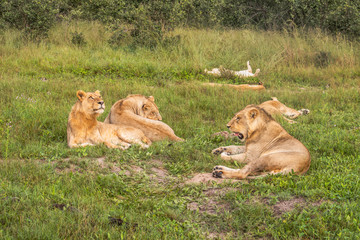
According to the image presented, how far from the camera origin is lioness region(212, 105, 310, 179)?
540 centimetres

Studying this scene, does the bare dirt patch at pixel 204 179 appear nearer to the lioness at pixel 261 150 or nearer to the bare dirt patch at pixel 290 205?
the lioness at pixel 261 150

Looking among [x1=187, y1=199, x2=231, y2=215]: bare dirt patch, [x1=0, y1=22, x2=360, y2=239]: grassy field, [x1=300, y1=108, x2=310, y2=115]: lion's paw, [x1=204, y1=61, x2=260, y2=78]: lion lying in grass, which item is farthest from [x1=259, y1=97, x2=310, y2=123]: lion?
[x1=187, y1=199, x2=231, y2=215]: bare dirt patch

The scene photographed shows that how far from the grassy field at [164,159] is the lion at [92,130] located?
31 cm

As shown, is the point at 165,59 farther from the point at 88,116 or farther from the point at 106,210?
the point at 106,210

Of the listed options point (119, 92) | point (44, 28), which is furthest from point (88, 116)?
point (44, 28)

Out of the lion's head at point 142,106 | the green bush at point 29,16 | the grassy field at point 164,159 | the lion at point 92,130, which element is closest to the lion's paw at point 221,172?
the grassy field at point 164,159

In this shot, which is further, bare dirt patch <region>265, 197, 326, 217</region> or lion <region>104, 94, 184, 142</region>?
lion <region>104, 94, 184, 142</region>

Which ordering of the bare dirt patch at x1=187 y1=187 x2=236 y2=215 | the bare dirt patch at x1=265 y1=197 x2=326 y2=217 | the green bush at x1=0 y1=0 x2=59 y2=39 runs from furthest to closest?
the green bush at x1=0 y1=0 x2=59 y2=39 → the bare dirt patch at x1=187 y1=187 x2=236 y2=215 → the bare dirt patch at x1=265 y1=197 x2=326 y2=217

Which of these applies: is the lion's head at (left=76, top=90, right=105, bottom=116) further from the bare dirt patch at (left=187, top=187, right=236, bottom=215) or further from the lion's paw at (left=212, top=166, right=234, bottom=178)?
the bare dirt patch at (left=187, top=187, right=236, bottom=215)

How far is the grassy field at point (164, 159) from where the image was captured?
3.96m

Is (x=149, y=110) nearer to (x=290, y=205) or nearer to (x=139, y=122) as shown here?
(x=139, y=122)

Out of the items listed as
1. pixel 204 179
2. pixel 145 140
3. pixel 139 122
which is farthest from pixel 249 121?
pixel 139 122

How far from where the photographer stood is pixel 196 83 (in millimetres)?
11070

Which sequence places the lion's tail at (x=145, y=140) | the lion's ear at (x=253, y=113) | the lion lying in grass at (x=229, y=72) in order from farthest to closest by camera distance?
the lion lying in grass at (x=229, y=72)
the lion's tail at (x=145, y=140)
the lion's ear at (x=253, y=113)
